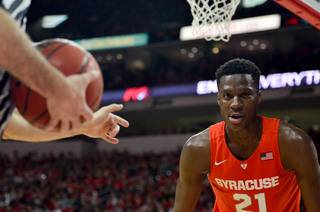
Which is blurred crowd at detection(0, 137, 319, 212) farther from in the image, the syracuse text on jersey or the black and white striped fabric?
the black and white striped fabric

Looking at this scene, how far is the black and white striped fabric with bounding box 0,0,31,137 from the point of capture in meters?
1.75

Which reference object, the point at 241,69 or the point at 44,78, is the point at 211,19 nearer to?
the point at 241,69

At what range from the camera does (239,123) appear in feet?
9.09

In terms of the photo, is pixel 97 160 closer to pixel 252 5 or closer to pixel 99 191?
pixel 99 191

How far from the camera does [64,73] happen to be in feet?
5.55

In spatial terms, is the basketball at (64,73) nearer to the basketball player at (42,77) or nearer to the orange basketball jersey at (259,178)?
the basketball player at (42,77)

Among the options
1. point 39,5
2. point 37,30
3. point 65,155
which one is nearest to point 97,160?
point 65,155

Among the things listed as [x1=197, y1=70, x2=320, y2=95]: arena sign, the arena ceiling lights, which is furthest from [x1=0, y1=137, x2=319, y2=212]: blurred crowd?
the arena ceiling lights

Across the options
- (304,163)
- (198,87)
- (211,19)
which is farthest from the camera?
(198,87)

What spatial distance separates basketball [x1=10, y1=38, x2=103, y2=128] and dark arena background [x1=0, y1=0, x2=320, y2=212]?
9323mm

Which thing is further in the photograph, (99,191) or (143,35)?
(143,35)

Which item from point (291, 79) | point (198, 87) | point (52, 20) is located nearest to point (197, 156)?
point (291, 79)

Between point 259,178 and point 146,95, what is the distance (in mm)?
15408

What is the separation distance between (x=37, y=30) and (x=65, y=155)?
6.90 meters
